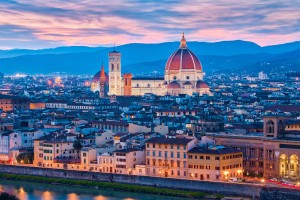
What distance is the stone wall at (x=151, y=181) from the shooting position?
2928 centimetres

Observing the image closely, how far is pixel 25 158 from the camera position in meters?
38.3

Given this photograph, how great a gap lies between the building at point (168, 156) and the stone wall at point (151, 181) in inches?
37.9

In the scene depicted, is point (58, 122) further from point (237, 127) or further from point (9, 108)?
point (9, 108)

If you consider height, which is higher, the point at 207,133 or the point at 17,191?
the point at 207,133

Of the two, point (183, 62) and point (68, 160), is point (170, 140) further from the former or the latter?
point (183, 62)

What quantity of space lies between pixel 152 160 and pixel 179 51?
199 feet

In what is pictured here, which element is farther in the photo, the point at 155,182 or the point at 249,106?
the point at 249,106

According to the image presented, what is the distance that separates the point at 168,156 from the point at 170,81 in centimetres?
6046

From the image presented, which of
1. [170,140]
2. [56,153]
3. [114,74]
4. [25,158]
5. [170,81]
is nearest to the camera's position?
[170,140]

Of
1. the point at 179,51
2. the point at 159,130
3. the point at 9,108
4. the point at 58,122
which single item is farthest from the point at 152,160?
A: the point at 179,51

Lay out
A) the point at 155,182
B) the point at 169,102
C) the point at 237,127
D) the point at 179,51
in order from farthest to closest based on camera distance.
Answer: the point at 179,51 → the point at 169,102 → the point at 237,127 → the point at 155,182

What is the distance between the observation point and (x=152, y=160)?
1324 inches

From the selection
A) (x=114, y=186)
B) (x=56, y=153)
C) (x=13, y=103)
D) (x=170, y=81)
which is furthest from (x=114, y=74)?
(x=114, y=186)

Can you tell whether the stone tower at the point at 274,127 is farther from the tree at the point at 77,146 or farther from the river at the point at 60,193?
the tree at the point at 77,146
